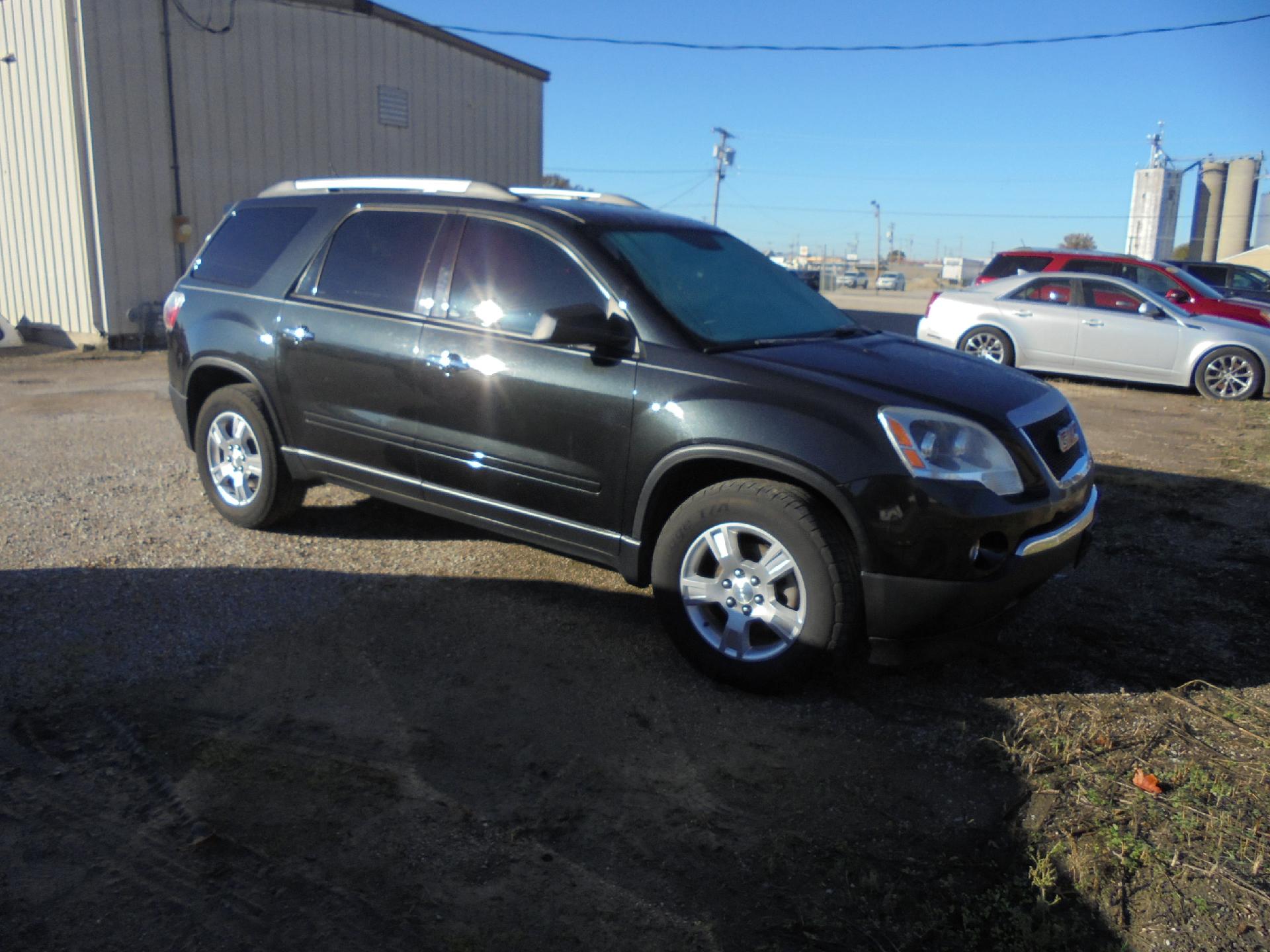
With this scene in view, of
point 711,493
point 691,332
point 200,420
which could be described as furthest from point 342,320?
point 711,493

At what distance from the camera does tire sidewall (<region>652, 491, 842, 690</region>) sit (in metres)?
3.66

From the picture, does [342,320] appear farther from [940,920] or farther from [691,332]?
[940,920]

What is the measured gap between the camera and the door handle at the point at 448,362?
4.56m

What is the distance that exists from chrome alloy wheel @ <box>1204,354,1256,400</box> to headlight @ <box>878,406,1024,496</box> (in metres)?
10.1

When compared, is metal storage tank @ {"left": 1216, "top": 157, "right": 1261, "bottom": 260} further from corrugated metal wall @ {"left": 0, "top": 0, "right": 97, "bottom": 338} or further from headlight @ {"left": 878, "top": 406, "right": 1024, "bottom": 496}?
headlight @ {"left": 878, "top": 406, "right": 1024, "bottom": 496}

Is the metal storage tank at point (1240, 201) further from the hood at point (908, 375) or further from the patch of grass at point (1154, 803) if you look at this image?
the patch of grass at point (1154, 803)

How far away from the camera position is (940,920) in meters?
2.65

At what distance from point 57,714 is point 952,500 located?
321 centimetres

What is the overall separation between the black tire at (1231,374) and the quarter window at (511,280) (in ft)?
34.6

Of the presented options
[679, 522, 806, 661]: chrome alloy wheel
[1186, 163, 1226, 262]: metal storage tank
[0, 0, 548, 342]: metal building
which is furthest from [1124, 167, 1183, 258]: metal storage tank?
[679, 522, 806, 661]: chrome alloy wheel

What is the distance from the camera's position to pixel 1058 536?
3.89 meters

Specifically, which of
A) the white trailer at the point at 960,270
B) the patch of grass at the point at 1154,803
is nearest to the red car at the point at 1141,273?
the patch of grass at the point at 1154,803

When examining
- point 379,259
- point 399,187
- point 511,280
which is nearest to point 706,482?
point 511,280

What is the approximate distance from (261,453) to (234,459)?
11.8 inches
